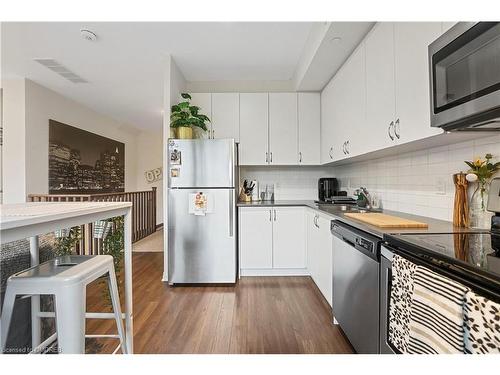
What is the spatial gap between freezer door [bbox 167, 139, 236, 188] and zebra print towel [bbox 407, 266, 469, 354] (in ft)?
7.12

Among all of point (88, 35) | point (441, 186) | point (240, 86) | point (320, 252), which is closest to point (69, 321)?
point (320, 252)

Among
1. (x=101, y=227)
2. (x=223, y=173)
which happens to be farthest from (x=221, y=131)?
(x=101, y=227)

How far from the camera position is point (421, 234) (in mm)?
1268

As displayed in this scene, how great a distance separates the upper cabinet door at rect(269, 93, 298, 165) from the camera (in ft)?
11.3

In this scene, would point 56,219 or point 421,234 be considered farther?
point 421,234

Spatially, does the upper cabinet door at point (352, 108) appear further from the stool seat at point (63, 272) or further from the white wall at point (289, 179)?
the stool seat at point (63, 272)

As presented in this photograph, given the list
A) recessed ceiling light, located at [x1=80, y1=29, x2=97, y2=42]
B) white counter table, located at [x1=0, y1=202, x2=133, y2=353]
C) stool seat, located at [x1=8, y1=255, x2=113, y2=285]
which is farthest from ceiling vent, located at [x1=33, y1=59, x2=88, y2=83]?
stool seat, located at [x1=8, y1=255, x2=113, y2=285]

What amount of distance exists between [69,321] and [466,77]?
70.2 inches

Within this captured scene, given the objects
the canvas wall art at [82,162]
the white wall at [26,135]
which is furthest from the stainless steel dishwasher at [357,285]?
the canvas wall art at [82,162]

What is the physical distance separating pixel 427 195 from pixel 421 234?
800 millimetres

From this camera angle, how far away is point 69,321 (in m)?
0.95

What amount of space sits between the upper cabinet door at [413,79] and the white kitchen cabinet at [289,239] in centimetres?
163

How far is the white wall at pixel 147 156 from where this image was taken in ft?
25.3

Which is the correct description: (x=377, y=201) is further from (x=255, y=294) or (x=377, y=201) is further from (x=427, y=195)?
(x=255, y=294)
